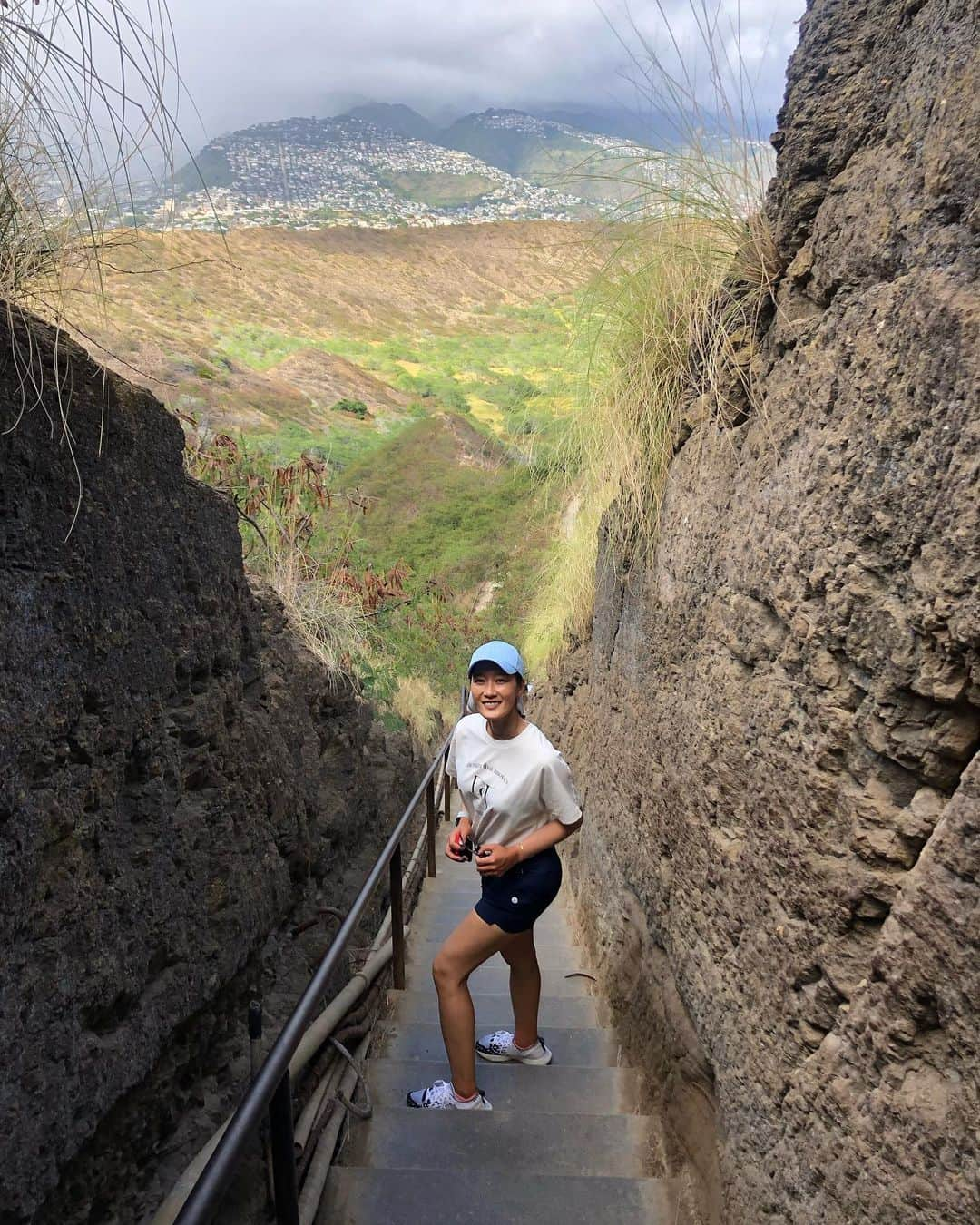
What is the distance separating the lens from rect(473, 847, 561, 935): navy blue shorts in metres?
2.77

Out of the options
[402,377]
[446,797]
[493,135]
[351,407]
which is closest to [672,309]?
[446,797]

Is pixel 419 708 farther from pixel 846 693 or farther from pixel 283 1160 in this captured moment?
pixel 846 693

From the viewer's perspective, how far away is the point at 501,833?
9.23 feet

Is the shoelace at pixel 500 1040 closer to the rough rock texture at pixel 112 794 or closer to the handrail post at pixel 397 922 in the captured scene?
the handrail post at pixel 397 922

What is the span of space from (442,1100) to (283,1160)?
3.51 feet

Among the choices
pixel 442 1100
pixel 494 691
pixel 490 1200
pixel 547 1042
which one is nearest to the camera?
pixel 490 1200

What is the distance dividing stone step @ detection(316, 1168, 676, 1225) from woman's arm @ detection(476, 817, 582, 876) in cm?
88

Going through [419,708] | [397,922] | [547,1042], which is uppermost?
[397,922]

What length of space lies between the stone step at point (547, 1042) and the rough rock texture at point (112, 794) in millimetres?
1003

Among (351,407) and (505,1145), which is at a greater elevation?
(505,1145)

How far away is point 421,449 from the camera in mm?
23875

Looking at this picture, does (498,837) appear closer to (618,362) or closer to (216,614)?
(216,614)

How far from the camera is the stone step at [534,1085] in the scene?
3.02 metres

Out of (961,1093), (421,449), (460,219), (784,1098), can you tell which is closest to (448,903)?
(784,1098)
